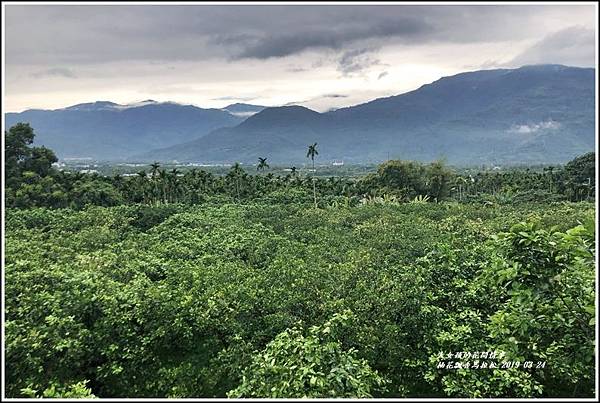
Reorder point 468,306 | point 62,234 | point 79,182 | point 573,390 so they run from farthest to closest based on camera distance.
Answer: point 79,182 < point 62,234 < point 468,306 < point 573,390

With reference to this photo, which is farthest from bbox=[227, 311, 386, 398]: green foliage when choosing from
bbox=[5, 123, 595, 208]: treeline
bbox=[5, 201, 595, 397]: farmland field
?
bbox=[5, 123, 595, 208]: treeline

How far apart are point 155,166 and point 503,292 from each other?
125 ft

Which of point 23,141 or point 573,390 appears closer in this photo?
point 573,390

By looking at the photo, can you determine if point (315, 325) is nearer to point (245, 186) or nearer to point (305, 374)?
point (305, 374)

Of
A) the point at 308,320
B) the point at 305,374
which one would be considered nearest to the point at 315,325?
the point at 308,320

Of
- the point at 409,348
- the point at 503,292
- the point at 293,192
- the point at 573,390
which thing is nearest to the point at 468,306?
the point at 503,292

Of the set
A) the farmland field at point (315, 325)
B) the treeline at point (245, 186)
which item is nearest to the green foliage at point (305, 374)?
the farmland field at point (315, 325)

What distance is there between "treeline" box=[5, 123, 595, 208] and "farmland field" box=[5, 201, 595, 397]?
22031mm

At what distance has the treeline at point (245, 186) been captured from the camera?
99.9 feet

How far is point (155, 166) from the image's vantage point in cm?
4116

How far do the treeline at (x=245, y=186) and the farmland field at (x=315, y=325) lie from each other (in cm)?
2203

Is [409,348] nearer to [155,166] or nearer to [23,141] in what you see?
[23,141]

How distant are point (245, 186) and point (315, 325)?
37.6 meters

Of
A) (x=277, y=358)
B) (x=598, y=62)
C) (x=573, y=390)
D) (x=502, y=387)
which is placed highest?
(x=598, y=62)
